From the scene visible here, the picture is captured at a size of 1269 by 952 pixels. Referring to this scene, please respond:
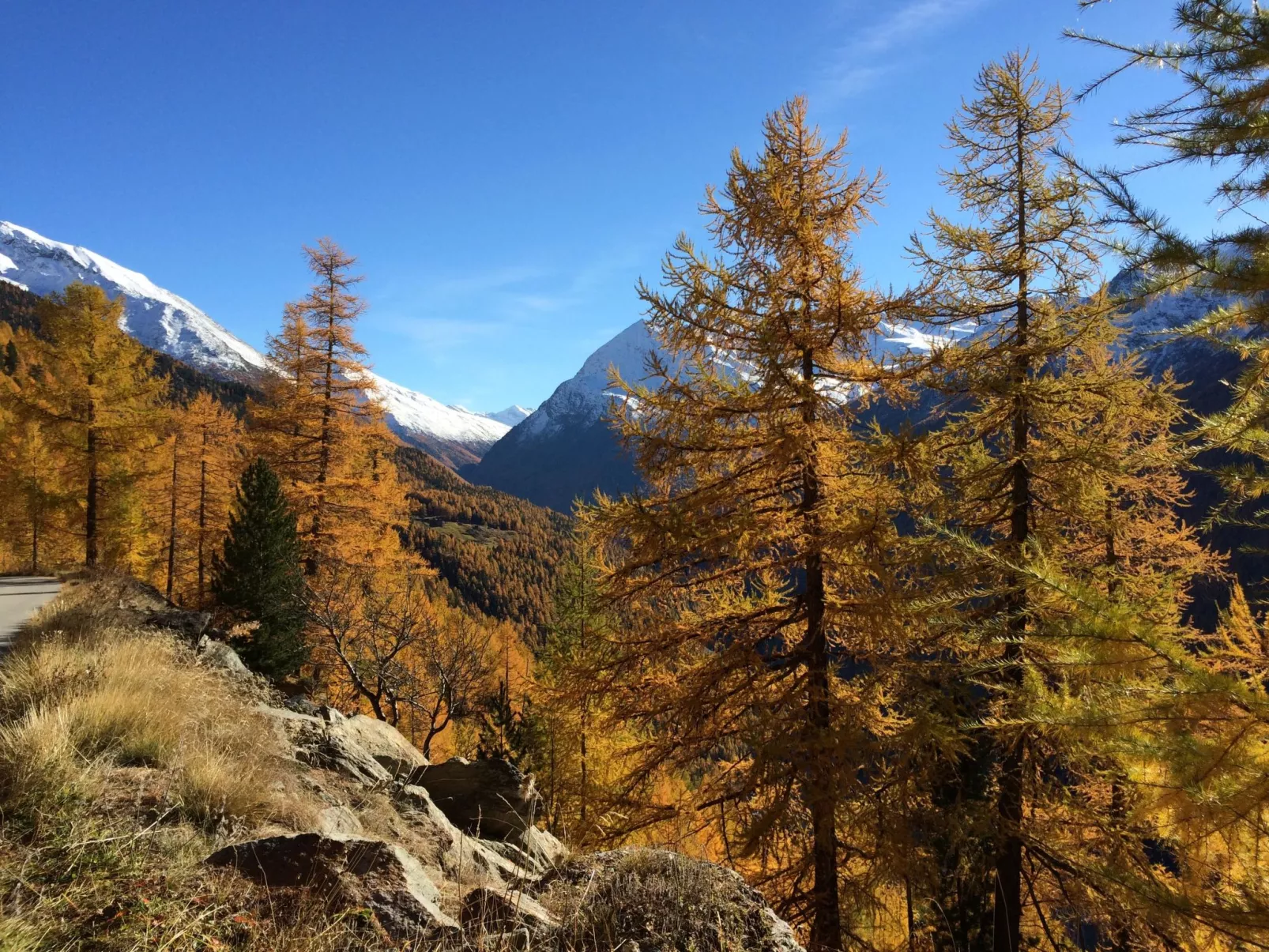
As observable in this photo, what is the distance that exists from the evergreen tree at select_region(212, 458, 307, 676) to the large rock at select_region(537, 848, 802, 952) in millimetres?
12881

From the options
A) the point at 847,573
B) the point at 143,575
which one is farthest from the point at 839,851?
the point at 143,575

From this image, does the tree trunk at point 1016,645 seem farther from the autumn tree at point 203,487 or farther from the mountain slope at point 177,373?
the mountain slope at point 177,373

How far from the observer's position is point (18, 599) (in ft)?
44.4

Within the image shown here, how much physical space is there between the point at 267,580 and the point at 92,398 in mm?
10986

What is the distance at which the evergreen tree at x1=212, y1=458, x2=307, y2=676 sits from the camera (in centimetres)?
1398

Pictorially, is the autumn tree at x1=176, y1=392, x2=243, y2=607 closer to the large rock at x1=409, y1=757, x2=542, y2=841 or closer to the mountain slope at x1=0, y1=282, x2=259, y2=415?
the large rock at x1=409, y1=757, x2=542, y2=841

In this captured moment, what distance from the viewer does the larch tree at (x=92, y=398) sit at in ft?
64.1

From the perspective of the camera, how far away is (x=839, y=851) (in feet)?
26.1

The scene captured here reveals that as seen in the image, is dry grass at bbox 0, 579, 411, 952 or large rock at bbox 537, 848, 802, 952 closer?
dry grass at bbox 0, 579, 411, 952

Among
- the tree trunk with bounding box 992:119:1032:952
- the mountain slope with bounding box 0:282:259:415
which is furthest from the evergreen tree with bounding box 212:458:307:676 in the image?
the mountain slope with bounding box 0:282:259:415

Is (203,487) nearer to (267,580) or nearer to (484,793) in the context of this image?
(267,580)

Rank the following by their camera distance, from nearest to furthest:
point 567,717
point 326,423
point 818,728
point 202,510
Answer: point 818,728 < point 567,717 < point 326,423 < point 202,510

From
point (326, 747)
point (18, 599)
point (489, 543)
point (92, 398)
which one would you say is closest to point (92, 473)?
point (92, 398)

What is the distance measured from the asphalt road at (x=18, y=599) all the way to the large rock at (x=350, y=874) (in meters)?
7.90
